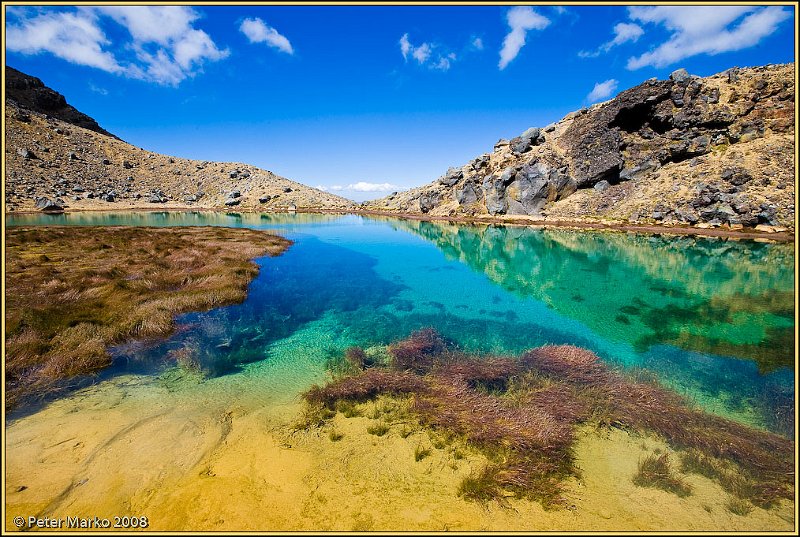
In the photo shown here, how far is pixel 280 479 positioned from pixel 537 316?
690 inches

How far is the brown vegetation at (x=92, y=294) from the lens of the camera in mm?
11734

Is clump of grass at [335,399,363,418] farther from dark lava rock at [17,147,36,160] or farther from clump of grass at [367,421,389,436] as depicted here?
dark lava rock at [17,147,36,160]

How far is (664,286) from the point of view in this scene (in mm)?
27766

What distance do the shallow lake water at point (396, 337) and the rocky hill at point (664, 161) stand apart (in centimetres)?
3058

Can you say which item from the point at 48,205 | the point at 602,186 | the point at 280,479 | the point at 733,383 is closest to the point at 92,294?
the point at 280,479

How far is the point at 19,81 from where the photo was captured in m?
136

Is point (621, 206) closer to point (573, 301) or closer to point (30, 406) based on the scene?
point (573, 301)

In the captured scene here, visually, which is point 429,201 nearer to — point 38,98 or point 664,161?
point 664,161

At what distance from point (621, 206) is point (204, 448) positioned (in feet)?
300

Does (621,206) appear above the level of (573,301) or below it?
above

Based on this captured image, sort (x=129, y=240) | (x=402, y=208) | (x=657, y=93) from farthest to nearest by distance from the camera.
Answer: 1. (x=402, y=208)
2. (x=657, y=93)
3. (x=129, y=240)

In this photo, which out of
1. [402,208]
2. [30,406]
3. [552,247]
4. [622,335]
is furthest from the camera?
[402,208]

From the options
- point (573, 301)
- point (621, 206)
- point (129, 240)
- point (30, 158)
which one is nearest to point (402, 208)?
point (621, 206)

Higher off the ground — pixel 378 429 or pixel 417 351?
pixel 417 351
